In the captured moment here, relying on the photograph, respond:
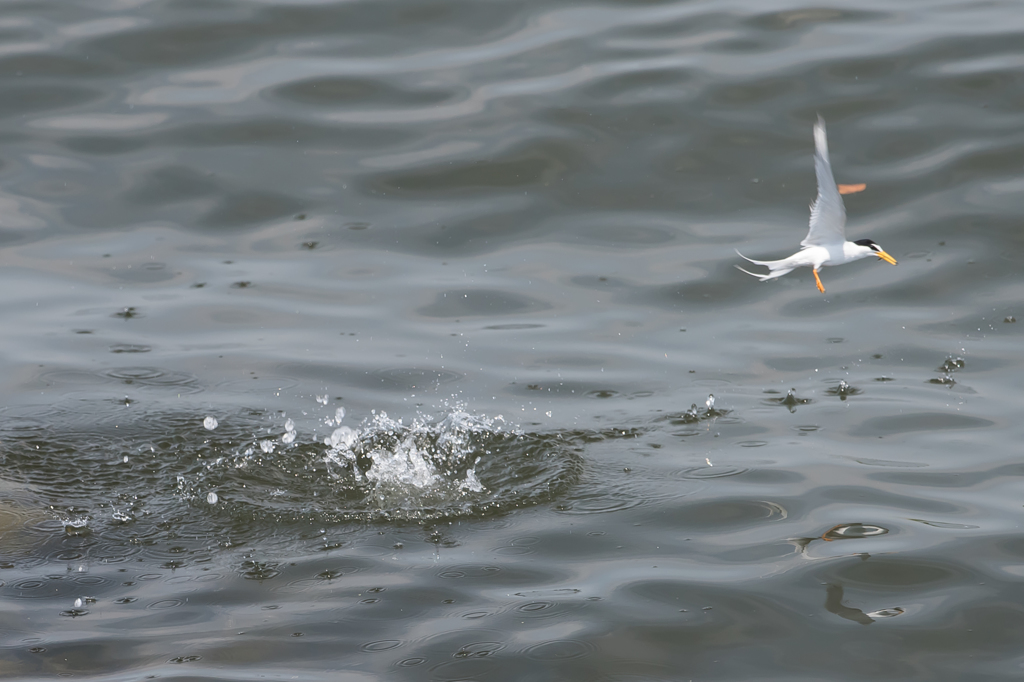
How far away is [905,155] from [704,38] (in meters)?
2.37

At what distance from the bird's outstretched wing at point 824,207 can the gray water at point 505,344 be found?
47.1 inches

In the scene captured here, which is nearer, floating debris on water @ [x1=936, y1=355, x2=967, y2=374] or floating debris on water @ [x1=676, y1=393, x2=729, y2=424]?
floating debris on water @ [x1=676, y1=393, x2=729, y2=424]

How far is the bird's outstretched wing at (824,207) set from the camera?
16.5 ft

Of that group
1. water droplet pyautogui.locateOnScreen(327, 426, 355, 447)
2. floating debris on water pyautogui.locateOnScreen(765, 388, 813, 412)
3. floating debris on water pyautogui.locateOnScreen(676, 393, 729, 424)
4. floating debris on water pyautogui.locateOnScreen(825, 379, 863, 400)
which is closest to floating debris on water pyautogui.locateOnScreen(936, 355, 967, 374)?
floating debris on water pyautogui.locateOnScreen(825, 379, 863, 400)

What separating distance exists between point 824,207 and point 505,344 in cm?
280

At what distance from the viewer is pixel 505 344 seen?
301 inches

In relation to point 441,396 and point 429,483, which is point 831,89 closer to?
point 441,396

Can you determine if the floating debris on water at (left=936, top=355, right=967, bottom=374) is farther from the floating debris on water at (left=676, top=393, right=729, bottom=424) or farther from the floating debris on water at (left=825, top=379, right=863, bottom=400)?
the floating debris on water at (left=676, top=393, right=729, bottom=424)

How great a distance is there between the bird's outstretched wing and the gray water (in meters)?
1.20

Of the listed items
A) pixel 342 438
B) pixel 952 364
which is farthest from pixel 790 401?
pixel 342 438

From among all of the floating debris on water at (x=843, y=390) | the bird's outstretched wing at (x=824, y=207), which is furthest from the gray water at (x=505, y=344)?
the bird's outstretched wing at (x=824, y=207)

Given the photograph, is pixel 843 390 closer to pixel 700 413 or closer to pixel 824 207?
pixel 700 413

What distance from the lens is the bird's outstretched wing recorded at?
16.5 ft

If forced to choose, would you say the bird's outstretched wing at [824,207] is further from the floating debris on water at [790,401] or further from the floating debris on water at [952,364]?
the floating debris on water at [952,364]
